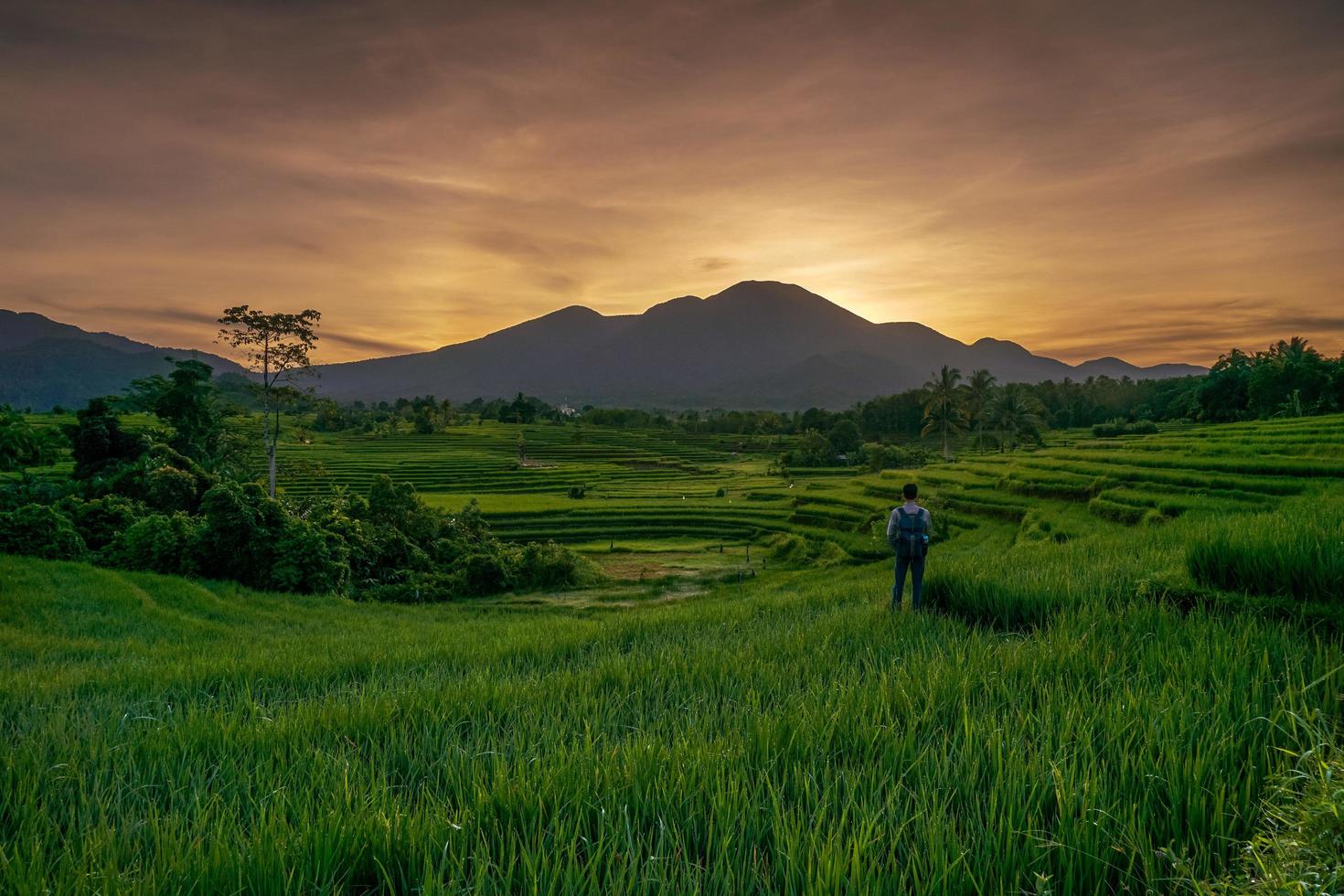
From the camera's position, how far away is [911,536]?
7469 mm

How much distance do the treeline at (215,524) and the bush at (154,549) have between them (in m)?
0.03

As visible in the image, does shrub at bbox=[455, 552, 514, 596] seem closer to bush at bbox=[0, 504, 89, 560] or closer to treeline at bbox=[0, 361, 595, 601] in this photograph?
treeline at bbox=[0, 361, 595, 601]

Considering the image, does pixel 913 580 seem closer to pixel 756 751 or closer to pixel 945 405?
pixel 756 751

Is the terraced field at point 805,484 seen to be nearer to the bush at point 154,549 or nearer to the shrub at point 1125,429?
the shrub at point 1125,429

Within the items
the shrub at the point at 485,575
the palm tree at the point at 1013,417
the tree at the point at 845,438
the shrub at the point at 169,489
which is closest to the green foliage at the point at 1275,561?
the shrub at the point at 485,575

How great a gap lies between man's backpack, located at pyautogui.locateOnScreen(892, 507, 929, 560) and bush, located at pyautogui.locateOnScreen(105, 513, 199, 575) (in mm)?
22105

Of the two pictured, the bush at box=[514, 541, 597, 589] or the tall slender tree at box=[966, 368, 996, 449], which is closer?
the bush at box=[514, 541, 597, 589]

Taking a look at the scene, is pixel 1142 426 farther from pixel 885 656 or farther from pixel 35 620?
pixel 35 620

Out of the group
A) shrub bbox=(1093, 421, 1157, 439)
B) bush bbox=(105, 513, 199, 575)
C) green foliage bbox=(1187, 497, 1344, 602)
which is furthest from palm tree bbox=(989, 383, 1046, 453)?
bush bbox=(105, 513, 199, 575)

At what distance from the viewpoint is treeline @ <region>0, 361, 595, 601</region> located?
63.9ft

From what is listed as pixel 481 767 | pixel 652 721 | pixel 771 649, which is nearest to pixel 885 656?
pixel 771 649

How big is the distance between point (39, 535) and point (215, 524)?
4.02 m

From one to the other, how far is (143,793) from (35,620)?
14334mm

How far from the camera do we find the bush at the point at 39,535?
664 inches
